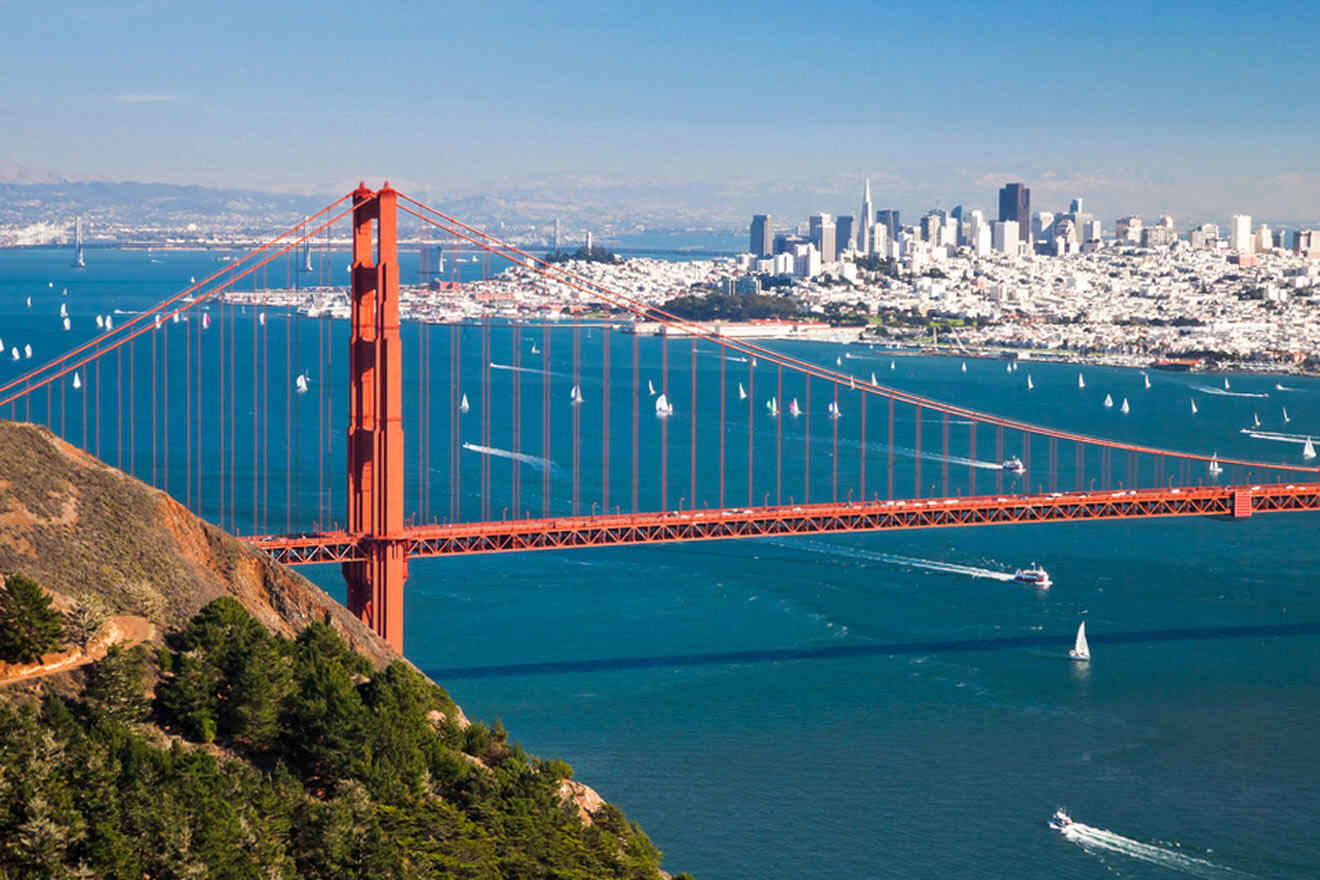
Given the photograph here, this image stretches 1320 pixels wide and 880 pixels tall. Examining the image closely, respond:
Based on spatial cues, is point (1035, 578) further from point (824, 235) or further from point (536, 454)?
point (824, 235)

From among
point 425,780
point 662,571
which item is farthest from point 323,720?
A: point 662,571

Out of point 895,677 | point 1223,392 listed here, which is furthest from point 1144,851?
point 1223,392

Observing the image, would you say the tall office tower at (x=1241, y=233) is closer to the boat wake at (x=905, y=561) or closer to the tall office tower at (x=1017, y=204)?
the tall office tower at (x=1017, y=204)

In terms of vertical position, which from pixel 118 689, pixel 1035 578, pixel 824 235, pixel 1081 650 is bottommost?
pixel 1081 650

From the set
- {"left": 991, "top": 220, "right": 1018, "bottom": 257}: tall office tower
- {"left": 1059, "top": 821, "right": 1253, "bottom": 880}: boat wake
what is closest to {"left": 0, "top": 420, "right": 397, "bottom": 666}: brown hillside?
{"left": 1059, "top": 821, "right": 1253, "bottom": 880}: boat wake

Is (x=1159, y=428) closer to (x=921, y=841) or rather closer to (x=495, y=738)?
(x=921, y=841)
